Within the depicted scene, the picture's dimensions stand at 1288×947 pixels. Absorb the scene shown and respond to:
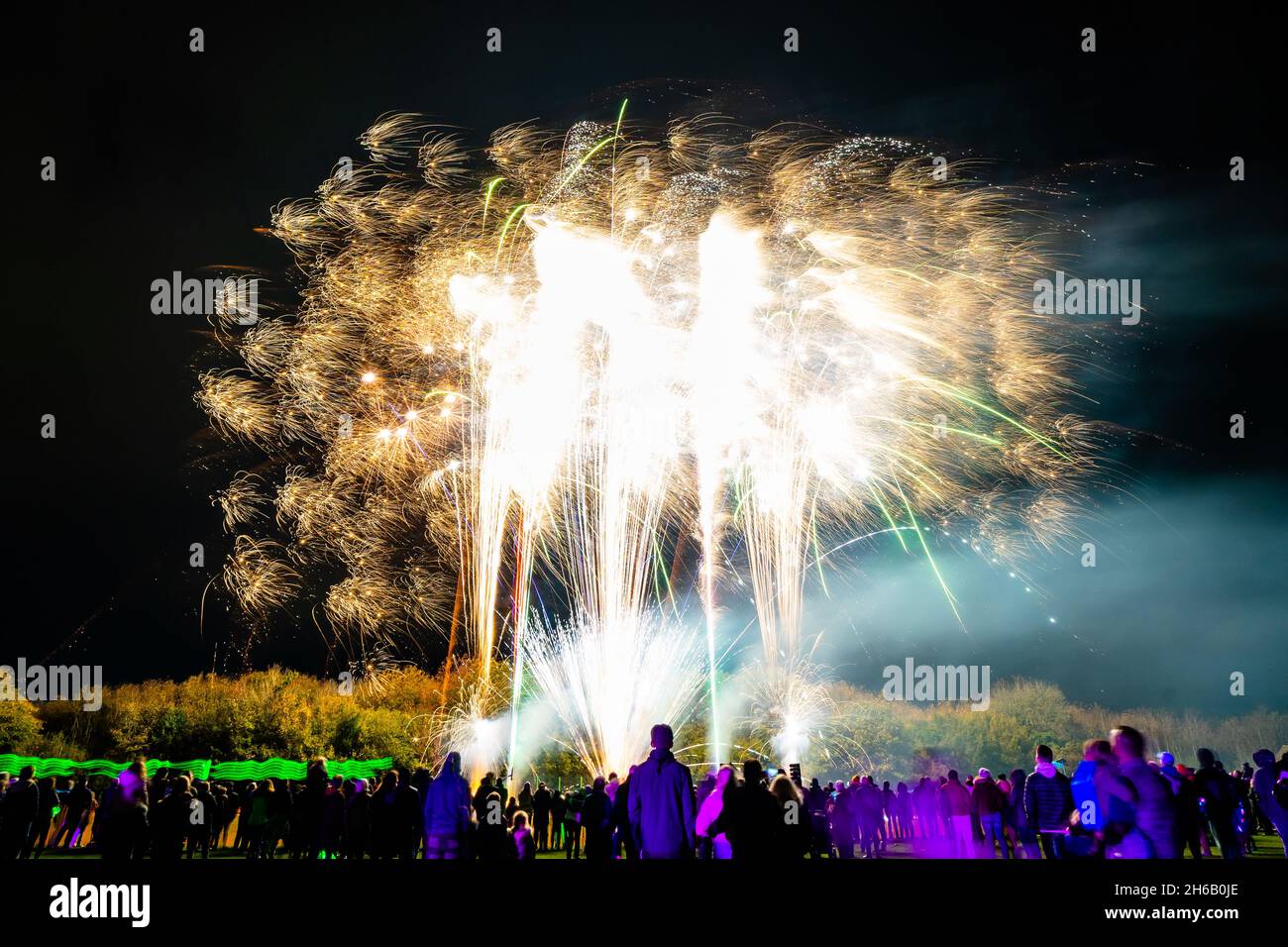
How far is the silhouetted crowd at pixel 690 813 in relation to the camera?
7.84m

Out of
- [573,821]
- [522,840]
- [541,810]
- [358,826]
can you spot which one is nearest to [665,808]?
[522,840]

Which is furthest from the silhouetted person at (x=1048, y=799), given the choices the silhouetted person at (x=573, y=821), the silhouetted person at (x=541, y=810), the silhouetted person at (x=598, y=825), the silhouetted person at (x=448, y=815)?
the silhouetted person at (x=541, y=810)

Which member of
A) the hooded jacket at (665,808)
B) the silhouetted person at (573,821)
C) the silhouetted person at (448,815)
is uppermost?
the hooded jacket at (665,808)

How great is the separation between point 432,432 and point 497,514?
3425 millimetres

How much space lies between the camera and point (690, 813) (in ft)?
28.3

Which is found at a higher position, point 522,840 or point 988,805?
point 522,840

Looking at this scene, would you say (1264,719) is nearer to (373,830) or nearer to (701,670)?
(701,670)

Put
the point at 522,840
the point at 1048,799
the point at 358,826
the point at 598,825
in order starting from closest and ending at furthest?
1. the point at 1048,799
2. the point at 522,840
3. the point at 598,825
4. the point at 358,826

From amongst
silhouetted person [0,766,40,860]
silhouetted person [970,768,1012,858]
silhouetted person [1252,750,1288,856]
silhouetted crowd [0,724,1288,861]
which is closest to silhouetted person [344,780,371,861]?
silhouetted crowd [0,724,1288,861]

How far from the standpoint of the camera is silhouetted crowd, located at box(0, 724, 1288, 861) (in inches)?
309

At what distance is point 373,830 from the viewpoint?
42.7ft

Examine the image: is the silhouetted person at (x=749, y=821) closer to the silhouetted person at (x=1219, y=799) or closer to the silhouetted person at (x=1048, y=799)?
the silhouetted person at (x=1048, y=799)

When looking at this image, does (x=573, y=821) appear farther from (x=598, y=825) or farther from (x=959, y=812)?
(x=959, y=812)

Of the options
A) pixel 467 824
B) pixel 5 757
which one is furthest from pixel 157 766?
pixel 467 824
